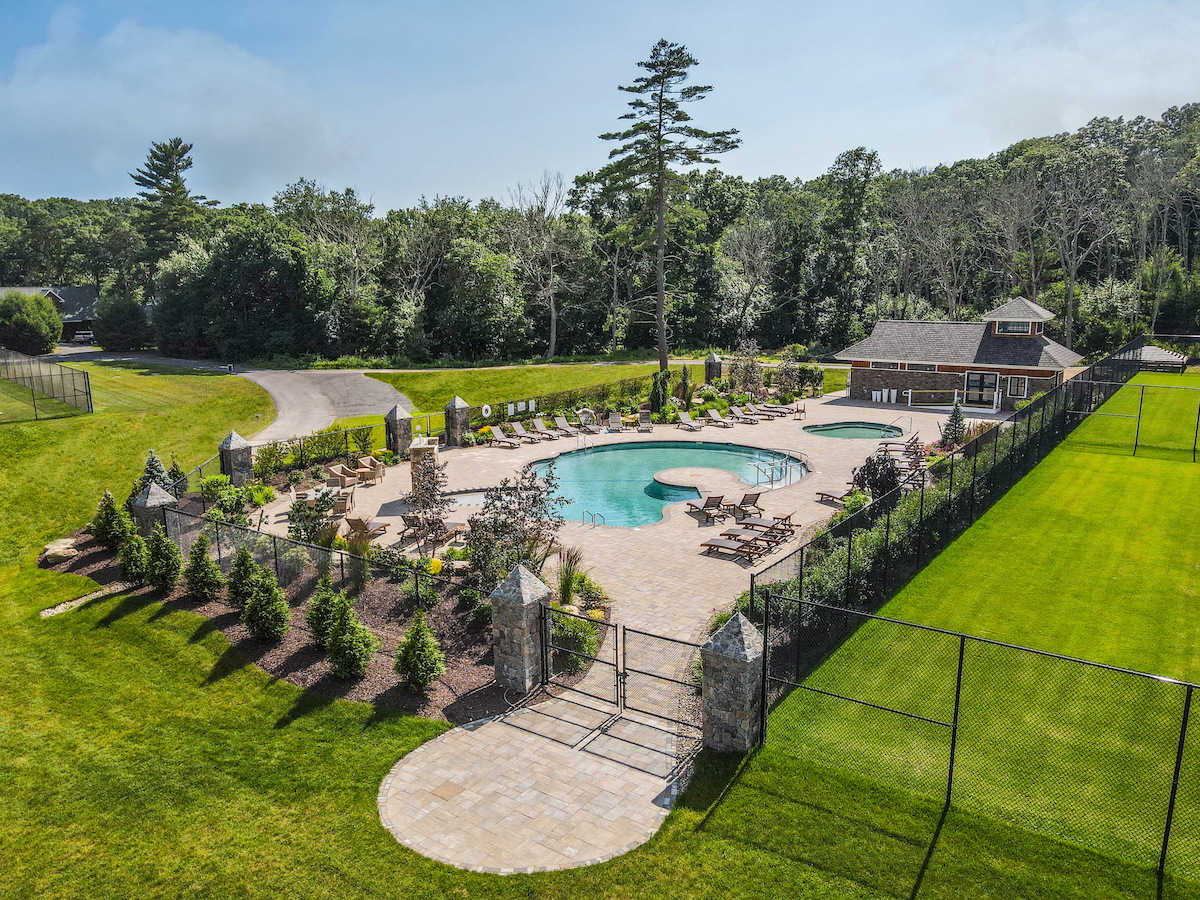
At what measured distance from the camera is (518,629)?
10719 mm

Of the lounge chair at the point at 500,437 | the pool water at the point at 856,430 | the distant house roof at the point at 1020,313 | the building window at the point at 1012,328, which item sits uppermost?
the distant house roof at the point at 1020,313

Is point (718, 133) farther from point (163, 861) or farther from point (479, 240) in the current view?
point (163, 861)

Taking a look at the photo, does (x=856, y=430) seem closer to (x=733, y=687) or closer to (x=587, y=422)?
(x=587, y=422)

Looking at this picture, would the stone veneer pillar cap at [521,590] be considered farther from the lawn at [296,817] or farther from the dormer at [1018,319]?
the dormer at [1018,319]

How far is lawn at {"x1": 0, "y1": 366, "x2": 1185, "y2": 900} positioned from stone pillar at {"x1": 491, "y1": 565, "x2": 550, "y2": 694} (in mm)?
1453

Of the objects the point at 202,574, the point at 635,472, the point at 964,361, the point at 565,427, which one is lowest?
the point at 635,472

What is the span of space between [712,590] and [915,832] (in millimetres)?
6807

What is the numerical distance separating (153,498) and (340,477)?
5.51 meters

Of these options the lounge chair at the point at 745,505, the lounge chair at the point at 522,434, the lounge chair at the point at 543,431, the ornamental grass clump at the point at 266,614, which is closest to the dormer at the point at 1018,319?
the lounge chair at the point at 543,431

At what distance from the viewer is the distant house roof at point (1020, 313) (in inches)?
1391

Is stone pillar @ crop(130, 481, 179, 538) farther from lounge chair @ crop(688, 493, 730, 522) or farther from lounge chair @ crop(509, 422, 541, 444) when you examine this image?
lounge chair @ crop(509, 422, 541, 444)

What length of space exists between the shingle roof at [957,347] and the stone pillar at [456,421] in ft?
68.8

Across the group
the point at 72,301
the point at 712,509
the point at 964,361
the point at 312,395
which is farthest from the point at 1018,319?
the point at 72,301

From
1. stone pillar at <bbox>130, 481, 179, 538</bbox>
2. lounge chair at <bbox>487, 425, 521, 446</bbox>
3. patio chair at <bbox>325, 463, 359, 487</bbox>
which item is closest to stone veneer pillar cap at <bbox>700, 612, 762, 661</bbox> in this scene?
stone pillar at <bbox>130, 481, 179, 538</bbox>
